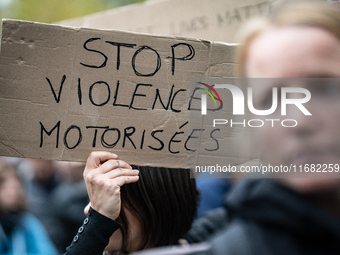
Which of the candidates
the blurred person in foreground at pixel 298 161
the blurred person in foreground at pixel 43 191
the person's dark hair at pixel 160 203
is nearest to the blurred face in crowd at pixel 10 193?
the blurred person in foreground at pixel 43 191

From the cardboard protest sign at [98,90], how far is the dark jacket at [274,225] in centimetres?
63

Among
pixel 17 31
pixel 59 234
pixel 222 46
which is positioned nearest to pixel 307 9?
pixel 222 46

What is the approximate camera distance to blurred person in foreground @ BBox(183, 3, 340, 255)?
1.53ft

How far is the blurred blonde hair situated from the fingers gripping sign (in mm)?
604

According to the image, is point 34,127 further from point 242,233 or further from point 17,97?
point 242,233

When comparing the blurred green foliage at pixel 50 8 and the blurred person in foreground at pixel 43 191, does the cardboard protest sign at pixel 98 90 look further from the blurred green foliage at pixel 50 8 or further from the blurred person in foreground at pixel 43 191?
the blurred green foliage at pixel 50 8

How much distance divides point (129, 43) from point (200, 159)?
1.71 ft

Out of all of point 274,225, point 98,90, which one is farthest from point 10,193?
point 274,225

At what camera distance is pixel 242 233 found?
19.9 inches

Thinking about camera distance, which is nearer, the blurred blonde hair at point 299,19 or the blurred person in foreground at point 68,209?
the blurred blonde hair at point 299,19

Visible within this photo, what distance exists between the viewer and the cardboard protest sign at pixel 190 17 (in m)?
1.71

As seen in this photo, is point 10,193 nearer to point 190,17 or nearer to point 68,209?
point 68,209

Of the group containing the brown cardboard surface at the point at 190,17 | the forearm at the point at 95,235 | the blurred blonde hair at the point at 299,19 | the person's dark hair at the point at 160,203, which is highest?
the brown cardboard surface at the point at 190,17

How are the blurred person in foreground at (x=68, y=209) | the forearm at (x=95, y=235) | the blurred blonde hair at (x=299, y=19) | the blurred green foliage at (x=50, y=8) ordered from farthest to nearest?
1. the blurred green foliage at (x=50, y=8)
2. the blurred person in foreground at (x=68, y=209)
3. the forearm at (x=95, y=235)
4. the blurred blonde hair at (x=299, y=19)
